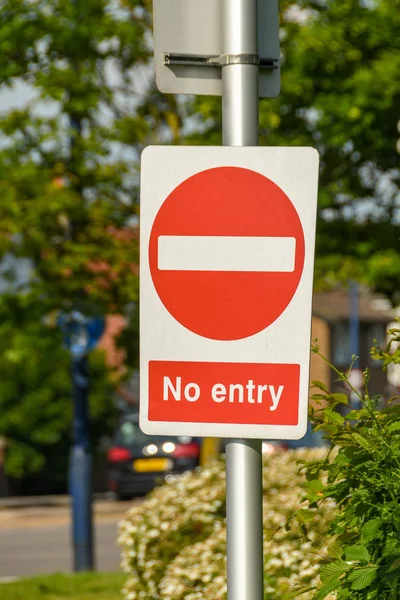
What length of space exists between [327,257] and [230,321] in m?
10.6

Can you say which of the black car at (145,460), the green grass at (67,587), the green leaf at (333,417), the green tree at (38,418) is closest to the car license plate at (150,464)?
the black car at (145,460)

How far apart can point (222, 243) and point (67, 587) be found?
28.1 ft

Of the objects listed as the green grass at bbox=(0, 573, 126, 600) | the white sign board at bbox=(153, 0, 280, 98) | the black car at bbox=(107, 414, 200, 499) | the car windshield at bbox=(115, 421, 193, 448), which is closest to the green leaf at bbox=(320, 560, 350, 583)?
the white sign board at bbox=(153, 0, 280, 98)

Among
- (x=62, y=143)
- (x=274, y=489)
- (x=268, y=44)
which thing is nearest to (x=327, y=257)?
(x=62, y=143)

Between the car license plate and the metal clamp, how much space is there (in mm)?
23533

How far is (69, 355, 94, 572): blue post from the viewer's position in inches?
525

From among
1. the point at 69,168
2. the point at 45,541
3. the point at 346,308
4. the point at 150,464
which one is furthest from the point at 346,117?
the point at 346,308

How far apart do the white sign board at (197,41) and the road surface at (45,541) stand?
11.1 metres

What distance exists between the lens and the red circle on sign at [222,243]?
306cm

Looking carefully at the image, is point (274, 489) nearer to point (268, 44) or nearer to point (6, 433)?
point (268, 44)

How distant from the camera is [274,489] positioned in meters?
8.70

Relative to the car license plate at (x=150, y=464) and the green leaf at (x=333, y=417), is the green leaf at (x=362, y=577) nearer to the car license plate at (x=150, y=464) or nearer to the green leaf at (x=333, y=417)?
the green leaf at (x=333, y=417)

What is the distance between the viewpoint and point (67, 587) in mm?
11148

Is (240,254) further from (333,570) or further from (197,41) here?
(333,570)
